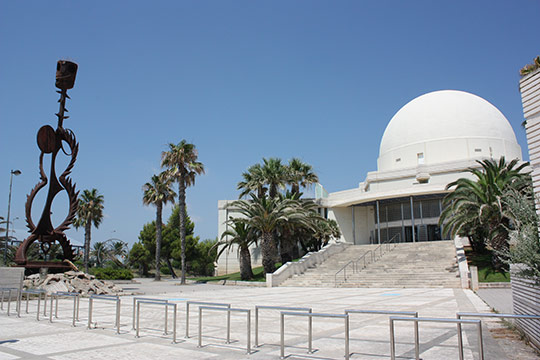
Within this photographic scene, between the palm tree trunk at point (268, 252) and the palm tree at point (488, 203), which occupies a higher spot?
the palm tree at point (488, 203)

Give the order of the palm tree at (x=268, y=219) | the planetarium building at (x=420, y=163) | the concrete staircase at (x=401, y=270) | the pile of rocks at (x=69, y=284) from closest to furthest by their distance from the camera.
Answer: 1. the pile of rocks at (x=69, y=284)
2. the concrete staircase at (x=401, y=270)
3. the palm tree at (x=268, y=219)
4. the planetarium building at (x=420, y=163)

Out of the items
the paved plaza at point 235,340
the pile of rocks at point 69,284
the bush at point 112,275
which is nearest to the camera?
the paved plaza at point 235,340

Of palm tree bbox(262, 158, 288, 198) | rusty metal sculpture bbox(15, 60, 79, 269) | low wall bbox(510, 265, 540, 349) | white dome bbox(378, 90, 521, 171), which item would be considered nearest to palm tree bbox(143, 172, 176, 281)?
palm tree bbox(262, 158, 288, 198)

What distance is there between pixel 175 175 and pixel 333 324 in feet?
87.9

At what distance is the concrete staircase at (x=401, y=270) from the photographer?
24500 millimetres

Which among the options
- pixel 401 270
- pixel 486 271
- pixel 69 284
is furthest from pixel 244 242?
pixel 486 271

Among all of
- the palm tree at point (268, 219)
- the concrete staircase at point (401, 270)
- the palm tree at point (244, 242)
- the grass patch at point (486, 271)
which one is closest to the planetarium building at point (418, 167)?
the concrete staircase at point (401, 270)

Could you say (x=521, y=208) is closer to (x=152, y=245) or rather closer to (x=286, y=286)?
(x=286, y=286)

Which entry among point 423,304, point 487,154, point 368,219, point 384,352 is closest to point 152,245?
point 368,219

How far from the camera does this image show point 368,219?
44688 mm

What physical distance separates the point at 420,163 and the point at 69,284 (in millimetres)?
35558

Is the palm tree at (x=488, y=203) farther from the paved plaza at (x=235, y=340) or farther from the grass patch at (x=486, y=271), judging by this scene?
the paved plaza at (x=235, y=340)

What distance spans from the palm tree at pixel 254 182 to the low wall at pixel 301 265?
7.20m

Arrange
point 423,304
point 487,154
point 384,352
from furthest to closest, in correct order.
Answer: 1. point 487,154
2. point 423,304
3. point 384,352
